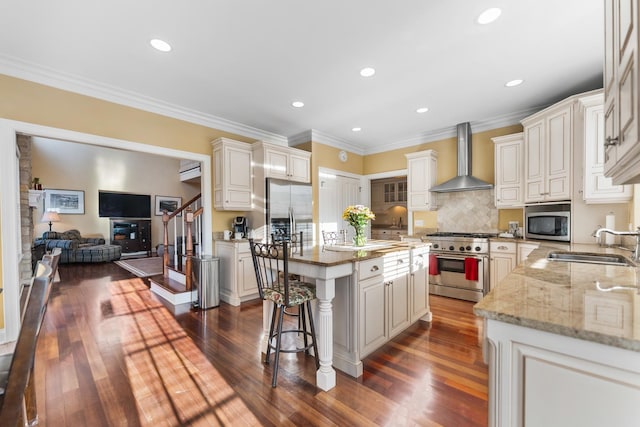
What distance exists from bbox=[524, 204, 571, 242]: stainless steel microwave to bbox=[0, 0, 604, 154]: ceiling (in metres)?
1.40

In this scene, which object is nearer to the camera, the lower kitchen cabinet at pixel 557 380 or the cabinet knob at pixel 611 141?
the lower kitchen cabinet at pixel 557 380

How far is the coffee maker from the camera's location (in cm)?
434

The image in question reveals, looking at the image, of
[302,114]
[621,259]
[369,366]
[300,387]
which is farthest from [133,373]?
[621,259]

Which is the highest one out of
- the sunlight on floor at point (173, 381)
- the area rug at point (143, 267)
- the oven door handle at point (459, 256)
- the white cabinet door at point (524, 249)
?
the white cabinet door at point (524, 249)

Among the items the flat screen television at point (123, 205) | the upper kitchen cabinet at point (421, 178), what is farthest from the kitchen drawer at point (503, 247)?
the flat screen television at point (123, 205)

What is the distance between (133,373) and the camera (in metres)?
2.17

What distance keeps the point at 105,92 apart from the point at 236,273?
2.68 metres

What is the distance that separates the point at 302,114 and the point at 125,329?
3.46 meters

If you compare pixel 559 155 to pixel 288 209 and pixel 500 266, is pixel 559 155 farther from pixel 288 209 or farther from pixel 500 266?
pixel 288 209

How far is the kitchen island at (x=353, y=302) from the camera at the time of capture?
1.98 m

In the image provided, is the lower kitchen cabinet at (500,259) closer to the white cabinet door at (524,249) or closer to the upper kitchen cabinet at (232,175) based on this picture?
the white cabinet door at (524,249)

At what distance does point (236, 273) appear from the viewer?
12.6 ft

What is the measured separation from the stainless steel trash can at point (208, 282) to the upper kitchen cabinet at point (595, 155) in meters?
4.42

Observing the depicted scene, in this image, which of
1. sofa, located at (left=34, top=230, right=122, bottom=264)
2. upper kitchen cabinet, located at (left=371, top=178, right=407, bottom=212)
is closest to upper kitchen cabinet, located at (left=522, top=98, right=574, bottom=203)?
upper kitchen cabinet, located at (left=371, top=178, right=407, bottom=212)
